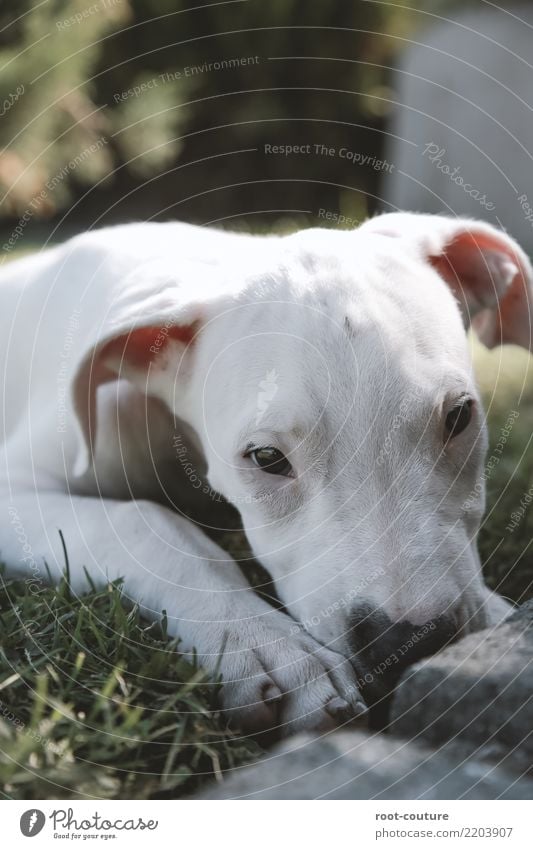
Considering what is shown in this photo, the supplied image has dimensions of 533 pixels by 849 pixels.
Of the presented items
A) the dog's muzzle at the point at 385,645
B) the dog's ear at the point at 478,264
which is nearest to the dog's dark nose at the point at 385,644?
the dog's muzzle at the point at 385,645

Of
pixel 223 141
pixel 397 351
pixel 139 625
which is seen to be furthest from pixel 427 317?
pixel 223 141

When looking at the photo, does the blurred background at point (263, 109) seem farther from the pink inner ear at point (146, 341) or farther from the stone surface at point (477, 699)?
the stone surface at point (477, 699)

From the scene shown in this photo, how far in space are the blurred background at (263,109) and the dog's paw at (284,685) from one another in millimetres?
4990

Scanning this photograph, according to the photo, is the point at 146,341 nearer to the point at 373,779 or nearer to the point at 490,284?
the point at 490,284

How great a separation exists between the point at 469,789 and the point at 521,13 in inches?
453

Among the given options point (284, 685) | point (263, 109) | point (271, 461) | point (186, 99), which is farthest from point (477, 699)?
point (263, 109)

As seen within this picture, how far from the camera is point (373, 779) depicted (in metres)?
2.12

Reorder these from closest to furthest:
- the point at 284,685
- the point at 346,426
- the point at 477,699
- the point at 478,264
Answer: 1. the point at 477,699
2. the point at 284,685
3. the point at 346,426
4. the point at 478,264

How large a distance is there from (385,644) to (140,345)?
4.94ft

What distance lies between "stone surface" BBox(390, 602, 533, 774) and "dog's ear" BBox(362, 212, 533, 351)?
5.22 feet

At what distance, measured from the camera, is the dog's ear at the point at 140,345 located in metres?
3.19

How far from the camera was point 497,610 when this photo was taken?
2.83 metres

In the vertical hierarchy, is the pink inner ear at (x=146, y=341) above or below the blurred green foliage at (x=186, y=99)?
below
